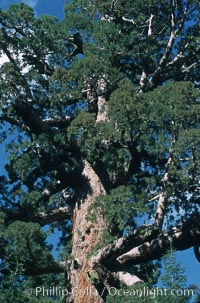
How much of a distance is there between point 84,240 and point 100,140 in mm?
1646

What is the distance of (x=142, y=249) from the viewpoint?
1020 centimetres

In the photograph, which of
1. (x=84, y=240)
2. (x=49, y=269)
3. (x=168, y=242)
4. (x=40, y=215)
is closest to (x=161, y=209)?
(x=168, y=242)

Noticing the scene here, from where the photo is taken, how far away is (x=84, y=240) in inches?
424

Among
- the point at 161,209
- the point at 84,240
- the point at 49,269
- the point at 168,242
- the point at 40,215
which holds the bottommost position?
the point at 49,269

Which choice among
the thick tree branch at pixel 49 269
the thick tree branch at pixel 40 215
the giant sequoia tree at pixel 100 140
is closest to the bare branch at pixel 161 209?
the giant sequoia tree at pixel 100 140

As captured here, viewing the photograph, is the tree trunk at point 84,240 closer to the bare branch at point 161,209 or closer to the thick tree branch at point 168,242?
the thick tree branch at point 168,242

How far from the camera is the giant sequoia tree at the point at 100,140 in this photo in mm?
9852

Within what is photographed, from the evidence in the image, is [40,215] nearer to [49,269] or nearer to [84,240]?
[84,240]

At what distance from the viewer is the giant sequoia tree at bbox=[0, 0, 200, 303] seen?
9.85 metres

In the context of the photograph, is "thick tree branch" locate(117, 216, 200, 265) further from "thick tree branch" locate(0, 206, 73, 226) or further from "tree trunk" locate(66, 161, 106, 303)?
"thick tree branch" locate(0, 206, 73, 226)

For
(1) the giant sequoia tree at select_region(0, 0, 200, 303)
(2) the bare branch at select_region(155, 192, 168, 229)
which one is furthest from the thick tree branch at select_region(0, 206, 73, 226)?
(2) the bare branch at select_region(155, 192, 168, 229)

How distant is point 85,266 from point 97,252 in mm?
295

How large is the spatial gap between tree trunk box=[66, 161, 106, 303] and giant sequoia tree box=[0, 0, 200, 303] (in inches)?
0.7

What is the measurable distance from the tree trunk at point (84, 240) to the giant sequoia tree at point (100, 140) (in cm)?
2
